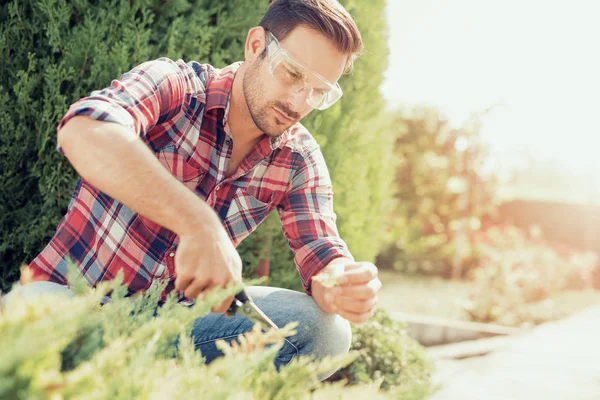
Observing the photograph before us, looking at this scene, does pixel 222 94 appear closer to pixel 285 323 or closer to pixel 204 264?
pixel 285 323

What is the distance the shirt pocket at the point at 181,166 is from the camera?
236 cm

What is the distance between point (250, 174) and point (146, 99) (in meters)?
0.66

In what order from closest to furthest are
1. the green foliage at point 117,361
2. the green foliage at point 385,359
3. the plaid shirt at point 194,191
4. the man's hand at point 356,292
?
the green foliage at point 117,361
the man's hand at point 356,292
the plaid shirt at point 194,191
the green foliage at point 385,359

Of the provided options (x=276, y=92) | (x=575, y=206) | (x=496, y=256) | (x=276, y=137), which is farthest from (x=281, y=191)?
(x=575, y=206)

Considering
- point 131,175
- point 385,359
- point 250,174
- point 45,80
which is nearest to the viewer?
point 131,175

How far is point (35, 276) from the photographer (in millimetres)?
2248

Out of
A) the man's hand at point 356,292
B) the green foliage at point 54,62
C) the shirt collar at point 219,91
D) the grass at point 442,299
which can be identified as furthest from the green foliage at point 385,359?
the grass at point 442,299

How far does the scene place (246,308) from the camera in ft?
4.60

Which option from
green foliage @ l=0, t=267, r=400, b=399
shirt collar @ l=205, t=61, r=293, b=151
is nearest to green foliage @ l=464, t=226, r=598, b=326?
shirt collar @ l=205, t=61, r=293, b=151

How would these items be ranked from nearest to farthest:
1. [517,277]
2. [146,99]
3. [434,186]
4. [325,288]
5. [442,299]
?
[146,99], [325,288], [517,277], [442,299], [434,186]

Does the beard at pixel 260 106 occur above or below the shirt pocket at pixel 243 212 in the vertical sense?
above

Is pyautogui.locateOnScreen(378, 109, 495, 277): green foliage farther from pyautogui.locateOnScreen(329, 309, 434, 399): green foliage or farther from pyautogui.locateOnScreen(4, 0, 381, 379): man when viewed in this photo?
pyautogui.locateOnScreen(4, 0, 381, 379): man

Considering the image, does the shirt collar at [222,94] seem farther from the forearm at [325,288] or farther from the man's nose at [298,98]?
the forearm at [325,288]

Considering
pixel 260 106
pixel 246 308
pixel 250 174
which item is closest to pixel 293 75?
pixel 260 106
